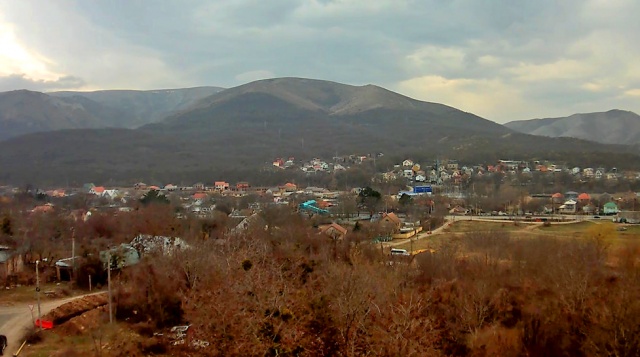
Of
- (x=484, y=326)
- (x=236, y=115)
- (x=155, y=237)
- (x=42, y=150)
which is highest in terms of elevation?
(x=236, y=115)

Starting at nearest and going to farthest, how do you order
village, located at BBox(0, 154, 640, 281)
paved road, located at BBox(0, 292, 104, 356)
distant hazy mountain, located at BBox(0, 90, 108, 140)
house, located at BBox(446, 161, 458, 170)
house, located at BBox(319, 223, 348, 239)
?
paved road, located at BBox(0, 292, 104, 356) < house, located at BBox(319, 223, 348, 239) < village, located at BBox(0, 154, 640, 281) < house, located at BBox(446, 161, 458, 170) < distant hazy mountain, located at BBox(0, 90, 108, 140)

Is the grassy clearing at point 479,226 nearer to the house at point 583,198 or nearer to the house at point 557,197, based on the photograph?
the house at point 557,197

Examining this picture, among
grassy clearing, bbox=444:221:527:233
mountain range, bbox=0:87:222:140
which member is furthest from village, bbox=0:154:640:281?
mountain range, bbox=0:87:222:140

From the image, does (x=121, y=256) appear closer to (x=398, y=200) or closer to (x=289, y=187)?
(x=398, y=200)

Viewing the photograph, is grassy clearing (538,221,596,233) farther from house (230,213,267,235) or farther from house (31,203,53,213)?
house (31,203,53,213)

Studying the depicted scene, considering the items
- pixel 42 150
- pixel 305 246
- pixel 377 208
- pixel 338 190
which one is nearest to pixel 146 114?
pixel 42 150

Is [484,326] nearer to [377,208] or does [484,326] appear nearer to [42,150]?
[377,208]
